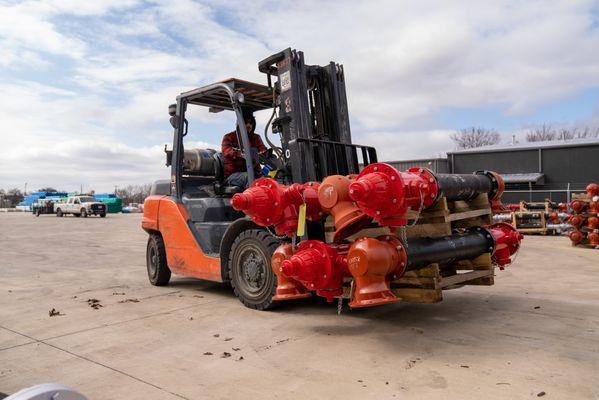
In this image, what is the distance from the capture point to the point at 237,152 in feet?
22.5

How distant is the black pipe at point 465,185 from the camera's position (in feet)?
15.6

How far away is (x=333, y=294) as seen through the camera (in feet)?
15.4

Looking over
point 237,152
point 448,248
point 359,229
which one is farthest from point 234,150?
point 448,248

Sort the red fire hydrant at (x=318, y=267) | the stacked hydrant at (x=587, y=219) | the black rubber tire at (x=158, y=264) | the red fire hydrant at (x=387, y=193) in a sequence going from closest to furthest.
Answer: the red fire hydrant at (x=387, y=193) → the red fire hydrant at (x=318, y=267) → the black rubber tire at (x=158, y=264) → the stacked hydrant at (x=587, y=219)

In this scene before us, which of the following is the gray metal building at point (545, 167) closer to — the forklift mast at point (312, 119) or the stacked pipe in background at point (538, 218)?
the stacked pipe in background at point (538, 218)

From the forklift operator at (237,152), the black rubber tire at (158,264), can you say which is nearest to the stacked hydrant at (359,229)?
→ the forklift operator at (237,152)

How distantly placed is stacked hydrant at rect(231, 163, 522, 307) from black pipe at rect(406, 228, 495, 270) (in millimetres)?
10

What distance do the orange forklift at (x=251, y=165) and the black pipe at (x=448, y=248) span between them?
1.21 metres

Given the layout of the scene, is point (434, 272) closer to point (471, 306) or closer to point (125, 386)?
point (471, 306)

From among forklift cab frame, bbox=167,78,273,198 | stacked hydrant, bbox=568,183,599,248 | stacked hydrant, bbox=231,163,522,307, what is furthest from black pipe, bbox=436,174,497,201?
stacked hydrant, bbox=568,183,599,248

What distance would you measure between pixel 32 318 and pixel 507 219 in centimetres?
1711

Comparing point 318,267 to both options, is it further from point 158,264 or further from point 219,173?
point 158,264

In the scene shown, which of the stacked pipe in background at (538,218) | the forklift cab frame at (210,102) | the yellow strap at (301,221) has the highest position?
the forklift cab frame at (210,102)

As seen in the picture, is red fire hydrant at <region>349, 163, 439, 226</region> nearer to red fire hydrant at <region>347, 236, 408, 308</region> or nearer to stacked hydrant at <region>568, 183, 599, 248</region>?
red fire hydrant at <region>347, 236, 408, 308</region>
